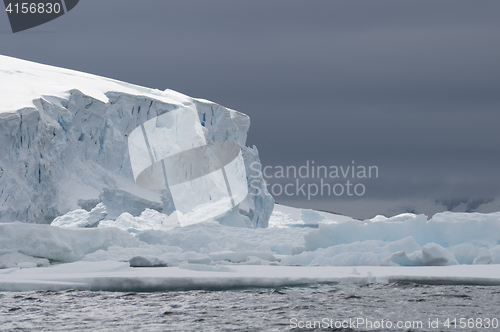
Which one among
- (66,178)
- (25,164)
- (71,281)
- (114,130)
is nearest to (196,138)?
(114,130)

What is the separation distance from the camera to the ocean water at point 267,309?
18.4ft

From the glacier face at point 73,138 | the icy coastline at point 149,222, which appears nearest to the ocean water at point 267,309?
the icy coastline at point 149,222

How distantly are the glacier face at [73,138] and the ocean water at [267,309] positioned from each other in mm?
11889

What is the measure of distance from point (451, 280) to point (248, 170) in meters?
23.0

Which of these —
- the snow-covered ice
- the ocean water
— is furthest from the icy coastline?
the ocean water

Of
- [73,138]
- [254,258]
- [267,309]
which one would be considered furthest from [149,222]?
[267,309]

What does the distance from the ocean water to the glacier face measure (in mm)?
11889

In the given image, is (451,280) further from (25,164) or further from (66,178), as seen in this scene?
(66,178)

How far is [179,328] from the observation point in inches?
217

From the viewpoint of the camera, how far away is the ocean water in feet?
18.4

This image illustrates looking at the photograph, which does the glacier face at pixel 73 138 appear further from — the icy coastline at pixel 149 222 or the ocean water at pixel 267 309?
the ocean water at pixel 267 309

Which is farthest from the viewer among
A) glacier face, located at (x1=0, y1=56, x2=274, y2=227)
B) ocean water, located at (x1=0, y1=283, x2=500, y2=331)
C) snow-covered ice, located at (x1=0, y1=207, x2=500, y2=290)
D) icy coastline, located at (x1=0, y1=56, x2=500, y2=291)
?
glacier face, located at (x1=0, y1=56, x2=274, y2=227)

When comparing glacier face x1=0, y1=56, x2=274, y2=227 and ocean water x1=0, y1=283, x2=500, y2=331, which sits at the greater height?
glacier face x1=0, y1=56, x2=274, y2=227

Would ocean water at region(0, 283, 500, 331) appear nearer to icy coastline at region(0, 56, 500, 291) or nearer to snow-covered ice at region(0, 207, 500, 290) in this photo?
snow-covered ice at region(0, 207, 500, 290)
